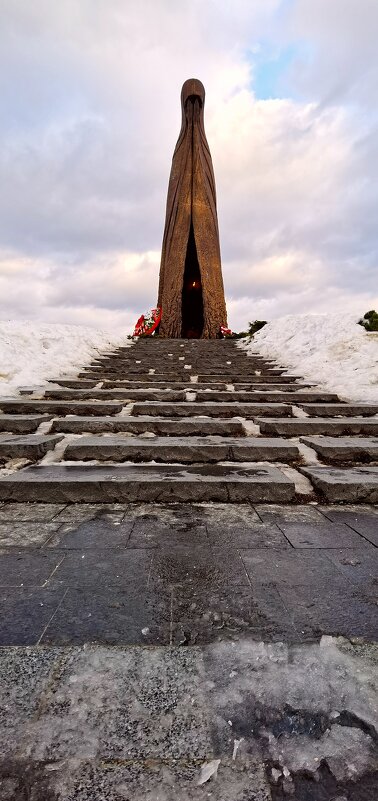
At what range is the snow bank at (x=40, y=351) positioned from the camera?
596cm

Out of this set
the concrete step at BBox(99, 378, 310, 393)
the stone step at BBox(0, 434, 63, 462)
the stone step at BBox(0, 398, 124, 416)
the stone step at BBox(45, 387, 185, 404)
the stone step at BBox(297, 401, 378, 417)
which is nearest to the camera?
the stone step at BBox(0, 434, 63, 462)

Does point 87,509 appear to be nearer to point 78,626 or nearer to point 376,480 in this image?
point 78,626

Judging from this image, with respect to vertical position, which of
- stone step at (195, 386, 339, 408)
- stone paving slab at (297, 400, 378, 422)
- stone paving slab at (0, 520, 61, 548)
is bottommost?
stone paving slab at (0, 520, 61, 548)

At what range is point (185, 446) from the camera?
3.17 m

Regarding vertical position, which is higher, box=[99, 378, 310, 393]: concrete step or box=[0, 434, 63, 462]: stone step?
box=[99, 378, 310, 393]: concrete step

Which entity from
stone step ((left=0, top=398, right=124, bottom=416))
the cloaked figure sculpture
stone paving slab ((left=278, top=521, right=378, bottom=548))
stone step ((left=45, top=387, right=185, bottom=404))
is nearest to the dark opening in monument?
the cloaked figure sculpture

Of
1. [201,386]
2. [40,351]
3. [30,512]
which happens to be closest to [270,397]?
[201,386]

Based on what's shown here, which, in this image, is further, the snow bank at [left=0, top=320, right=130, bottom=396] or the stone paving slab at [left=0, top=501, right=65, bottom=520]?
the snow bank at [left=0, top=320, right=130, bottom=396]

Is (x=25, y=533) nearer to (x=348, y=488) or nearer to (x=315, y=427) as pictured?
(x=348, y=488)

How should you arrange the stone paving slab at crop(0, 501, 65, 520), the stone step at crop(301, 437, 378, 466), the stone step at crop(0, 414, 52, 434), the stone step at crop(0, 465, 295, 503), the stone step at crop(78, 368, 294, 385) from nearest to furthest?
the stone paving slab at crop(0, 501, 65, 520) < the stone step at crop(0, 465, 295, 503) < the stone step at crop(301, 437, 378, 466) < the stone step at crop(0, 414, 52, 434) < the stone step at crop(78, 368, 294, 385)

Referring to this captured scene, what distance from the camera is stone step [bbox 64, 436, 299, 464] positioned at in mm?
3148

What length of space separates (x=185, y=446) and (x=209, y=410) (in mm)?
1477

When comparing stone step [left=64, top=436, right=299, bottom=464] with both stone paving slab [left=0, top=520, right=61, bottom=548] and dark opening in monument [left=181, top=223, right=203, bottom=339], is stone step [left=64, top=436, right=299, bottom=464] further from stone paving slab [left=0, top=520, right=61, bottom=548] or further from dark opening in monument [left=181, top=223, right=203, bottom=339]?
dark opening in monument [left=181, top=223, right=203, bottom=339]

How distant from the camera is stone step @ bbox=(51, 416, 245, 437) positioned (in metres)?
3.85
